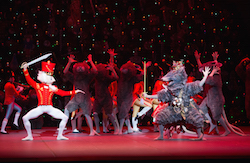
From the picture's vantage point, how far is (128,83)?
9.08m

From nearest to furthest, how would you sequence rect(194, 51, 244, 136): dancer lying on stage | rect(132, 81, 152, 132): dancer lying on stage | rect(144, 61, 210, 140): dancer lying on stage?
rect(144, 61, 210, 140): dancer lying on stage → rect(194, 51, 244, 136): dancer lying on stage → rect(132, 81, 152, 132): dancer lying on stage

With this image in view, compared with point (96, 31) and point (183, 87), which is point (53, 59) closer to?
point (96, 31)

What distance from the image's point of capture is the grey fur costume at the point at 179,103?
6926 mm

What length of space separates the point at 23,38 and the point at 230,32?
21.9 feet

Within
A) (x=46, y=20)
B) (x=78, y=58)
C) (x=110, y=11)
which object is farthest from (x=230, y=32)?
(x=46, y=20)

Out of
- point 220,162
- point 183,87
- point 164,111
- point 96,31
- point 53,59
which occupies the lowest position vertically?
point 220,162

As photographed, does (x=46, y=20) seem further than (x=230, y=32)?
No

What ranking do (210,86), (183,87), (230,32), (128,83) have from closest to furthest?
(183,87), (210,86), (128,83), (230,32)

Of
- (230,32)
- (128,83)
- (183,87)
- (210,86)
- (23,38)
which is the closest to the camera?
(183,87)

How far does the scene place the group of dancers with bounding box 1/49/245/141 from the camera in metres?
6.98

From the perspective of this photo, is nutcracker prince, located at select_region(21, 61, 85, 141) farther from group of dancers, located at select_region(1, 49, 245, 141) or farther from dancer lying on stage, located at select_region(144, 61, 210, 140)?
dancer lying on stage, located at select_region(144, 61, 210, 140)

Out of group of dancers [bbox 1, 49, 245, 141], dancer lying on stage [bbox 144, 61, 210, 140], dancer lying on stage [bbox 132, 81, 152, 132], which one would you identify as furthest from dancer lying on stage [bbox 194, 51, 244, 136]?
dancer lying on stage [bbox 132, 81, 152, 132]

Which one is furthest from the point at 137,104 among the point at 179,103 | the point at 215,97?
the point at 179,103

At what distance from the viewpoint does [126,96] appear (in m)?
8.99
